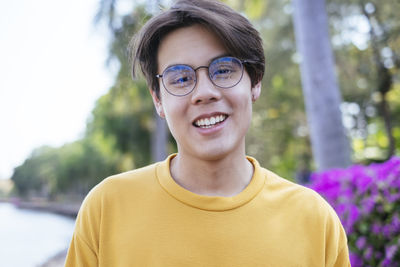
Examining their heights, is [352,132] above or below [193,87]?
below

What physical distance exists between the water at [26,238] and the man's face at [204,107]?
6711 mm

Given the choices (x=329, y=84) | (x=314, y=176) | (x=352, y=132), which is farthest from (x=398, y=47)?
(x=314, y=176)

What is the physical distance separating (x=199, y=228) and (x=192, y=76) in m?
0.64

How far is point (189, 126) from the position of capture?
1.64 meters

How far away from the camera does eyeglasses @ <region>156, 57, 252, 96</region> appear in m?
1.64

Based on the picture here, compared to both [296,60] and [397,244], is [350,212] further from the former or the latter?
[296,60]

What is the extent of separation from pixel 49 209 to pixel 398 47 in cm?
1528

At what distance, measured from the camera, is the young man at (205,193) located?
1.52 meters

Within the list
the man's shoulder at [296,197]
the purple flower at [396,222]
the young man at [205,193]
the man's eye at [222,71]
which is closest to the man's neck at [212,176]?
the young man at [205,193]

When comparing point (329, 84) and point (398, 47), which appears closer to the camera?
point (329, 84)

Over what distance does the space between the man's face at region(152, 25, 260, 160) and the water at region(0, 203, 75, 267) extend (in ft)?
22.0

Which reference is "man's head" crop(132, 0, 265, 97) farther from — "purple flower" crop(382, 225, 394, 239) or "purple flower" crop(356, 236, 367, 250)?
"purple flower" crop(356, 236, 367, 250)

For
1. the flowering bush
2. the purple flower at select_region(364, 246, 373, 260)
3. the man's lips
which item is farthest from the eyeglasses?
the purple flower at select_region(364, 246, 373, 260)

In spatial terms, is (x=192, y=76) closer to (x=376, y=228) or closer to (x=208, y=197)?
(x=208, y=197)
